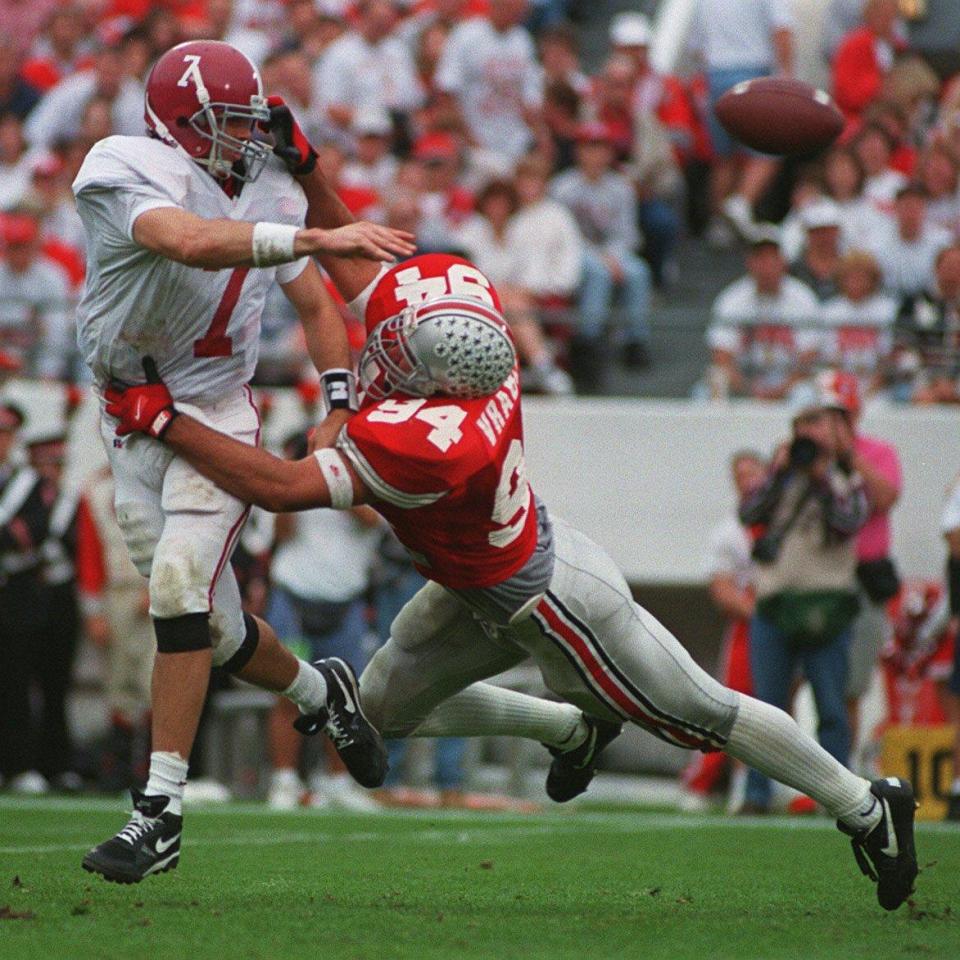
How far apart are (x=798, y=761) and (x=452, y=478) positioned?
111 centimetres

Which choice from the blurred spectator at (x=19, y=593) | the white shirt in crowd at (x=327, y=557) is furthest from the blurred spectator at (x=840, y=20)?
the blurred spectator at (x=19, y=593)

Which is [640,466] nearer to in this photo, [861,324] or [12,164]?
[861,324]

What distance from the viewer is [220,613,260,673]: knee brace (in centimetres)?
482

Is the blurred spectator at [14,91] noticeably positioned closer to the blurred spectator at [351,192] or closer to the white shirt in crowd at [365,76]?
the white shirt in crowd at [365,76]

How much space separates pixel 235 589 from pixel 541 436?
5918 mm

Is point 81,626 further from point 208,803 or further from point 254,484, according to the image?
point 254,484

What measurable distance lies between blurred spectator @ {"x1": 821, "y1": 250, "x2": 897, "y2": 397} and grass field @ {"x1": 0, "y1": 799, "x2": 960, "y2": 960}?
353 cm

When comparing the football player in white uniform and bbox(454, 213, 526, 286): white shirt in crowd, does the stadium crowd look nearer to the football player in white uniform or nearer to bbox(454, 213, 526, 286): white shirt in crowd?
bbox(454, 213, 526, 286): white shirt in crowd

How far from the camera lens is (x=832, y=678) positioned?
8.01 m

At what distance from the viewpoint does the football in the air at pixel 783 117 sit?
20.1 feet

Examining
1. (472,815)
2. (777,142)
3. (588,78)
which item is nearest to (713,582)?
(472,815)

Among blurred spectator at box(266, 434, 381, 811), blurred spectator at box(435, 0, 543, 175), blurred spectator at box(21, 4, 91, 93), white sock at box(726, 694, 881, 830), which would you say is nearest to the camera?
white sock at box(726, 694, 881, 830)

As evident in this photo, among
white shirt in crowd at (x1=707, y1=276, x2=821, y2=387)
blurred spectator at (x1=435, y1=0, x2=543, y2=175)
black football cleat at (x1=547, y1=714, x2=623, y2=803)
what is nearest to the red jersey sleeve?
black football cleat at (x1=547, y1=714, x2=623, y2=803)

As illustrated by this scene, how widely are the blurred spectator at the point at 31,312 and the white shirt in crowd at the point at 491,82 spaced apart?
2898 mm
